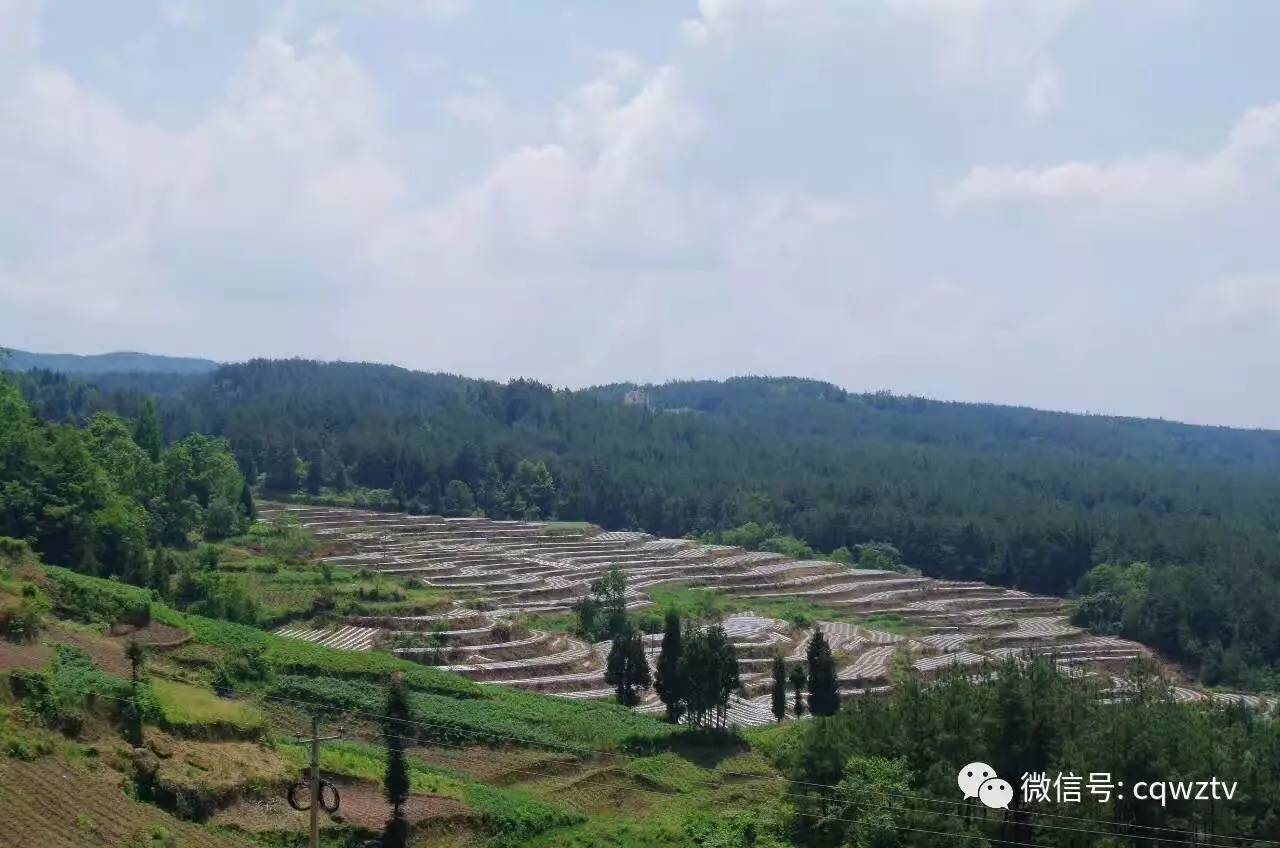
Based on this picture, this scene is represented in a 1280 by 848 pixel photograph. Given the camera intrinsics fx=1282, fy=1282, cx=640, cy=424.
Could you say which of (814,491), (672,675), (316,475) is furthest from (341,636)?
(814,491)

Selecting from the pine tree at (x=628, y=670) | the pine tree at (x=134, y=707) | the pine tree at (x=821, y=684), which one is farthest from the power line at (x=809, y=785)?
the pine tree at (x=821, y=684)

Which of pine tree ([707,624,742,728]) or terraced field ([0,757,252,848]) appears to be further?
pine tree ([707,624,742,728])

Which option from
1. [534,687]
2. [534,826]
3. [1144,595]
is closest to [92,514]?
[534,687]

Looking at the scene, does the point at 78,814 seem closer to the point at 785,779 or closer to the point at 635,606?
the point at 785,779

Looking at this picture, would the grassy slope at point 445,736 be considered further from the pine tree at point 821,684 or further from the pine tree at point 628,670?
the pine tree at point 821,684

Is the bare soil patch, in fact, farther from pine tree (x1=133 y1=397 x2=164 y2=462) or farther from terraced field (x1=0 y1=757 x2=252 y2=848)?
pine tree (x1=133 y1=397 x2=164 y2=462)

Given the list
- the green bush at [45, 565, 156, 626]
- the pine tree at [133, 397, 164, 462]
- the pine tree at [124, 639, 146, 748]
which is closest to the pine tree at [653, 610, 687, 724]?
the green bush at [45, 565, 156, 626]
